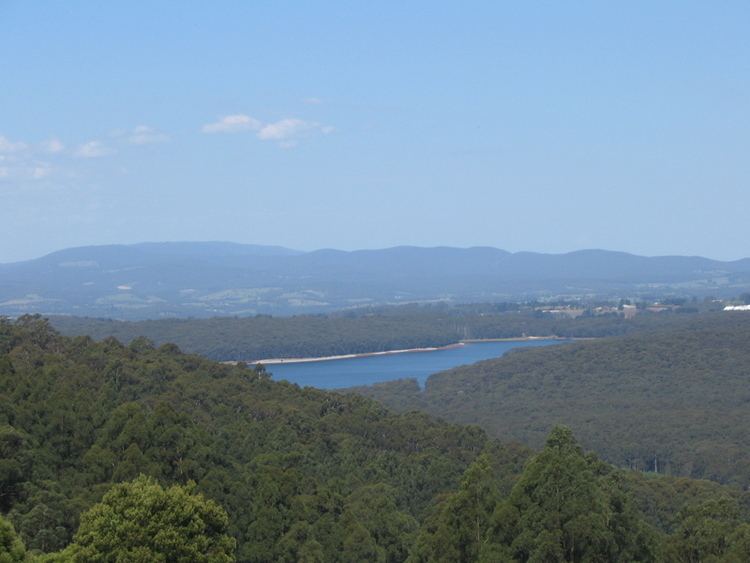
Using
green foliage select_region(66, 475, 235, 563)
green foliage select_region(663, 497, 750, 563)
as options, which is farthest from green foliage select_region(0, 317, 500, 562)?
green foliage select_region(663, 497, 750, 563)

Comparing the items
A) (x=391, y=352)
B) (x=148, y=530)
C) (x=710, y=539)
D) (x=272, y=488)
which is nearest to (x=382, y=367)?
Answer: (x=391, y=352)

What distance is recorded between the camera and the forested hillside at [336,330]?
124812mm

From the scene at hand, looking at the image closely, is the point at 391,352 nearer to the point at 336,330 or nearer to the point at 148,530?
the point at 336,330

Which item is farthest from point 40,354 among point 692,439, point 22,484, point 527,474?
point 692,439

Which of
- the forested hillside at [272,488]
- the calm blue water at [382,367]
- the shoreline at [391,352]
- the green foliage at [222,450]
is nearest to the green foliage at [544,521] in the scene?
the forested hillside at [272,488]

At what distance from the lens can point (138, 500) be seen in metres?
15.3

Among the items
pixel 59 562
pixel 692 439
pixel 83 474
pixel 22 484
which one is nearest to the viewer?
pixel 59 562

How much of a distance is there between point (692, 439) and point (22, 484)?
46343 mm

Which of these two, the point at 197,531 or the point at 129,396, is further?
the point at 129,396

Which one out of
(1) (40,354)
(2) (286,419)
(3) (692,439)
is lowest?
(3) (692,439)

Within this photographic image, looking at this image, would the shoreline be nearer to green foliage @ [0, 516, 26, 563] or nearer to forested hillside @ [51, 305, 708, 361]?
forested hillside @ [51, 305, 708, 361]

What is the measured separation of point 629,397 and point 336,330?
71.3 meters

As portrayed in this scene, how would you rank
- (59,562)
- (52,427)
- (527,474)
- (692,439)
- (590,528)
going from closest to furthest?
(59,562), (590,528), (527,474), (52,427), (692,439)

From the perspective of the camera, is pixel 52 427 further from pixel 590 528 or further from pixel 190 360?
pixel 190 360
